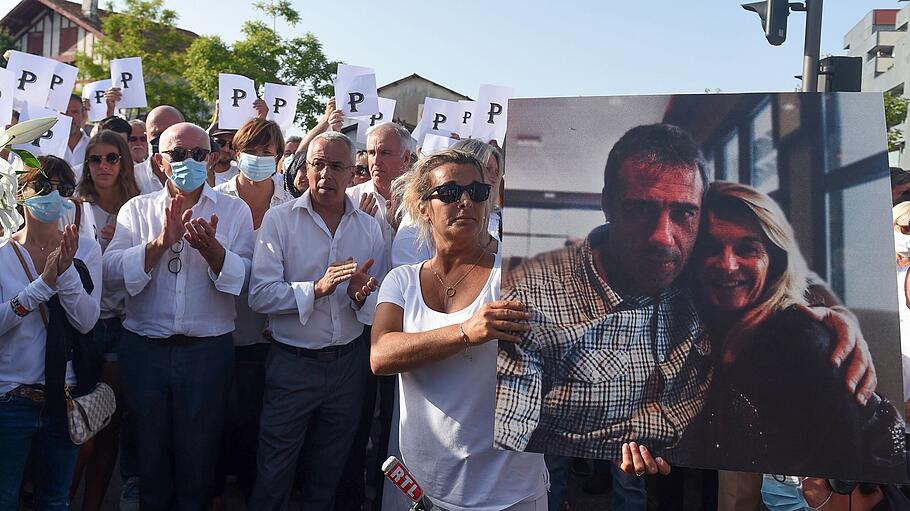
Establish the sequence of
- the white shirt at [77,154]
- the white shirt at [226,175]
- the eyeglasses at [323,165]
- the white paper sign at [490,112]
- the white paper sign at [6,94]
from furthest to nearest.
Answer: the white paper sign at [490,112] < the white shirt at [77,154] < the white paper sign at [6,94] < the white shirt at [226,175] < the eyeglasses at [323,165]

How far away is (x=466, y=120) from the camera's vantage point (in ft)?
27.8

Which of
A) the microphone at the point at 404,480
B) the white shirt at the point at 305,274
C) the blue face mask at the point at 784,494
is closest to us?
the microphone at the point at 404,480

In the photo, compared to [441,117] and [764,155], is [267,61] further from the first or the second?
[764,155]

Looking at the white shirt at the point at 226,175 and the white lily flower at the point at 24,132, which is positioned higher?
the white shirt at the point at 226,175

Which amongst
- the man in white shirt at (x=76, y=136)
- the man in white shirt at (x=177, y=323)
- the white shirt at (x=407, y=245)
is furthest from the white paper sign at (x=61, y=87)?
the white shirt at (x=407, y=245)

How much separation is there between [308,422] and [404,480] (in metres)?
1.71

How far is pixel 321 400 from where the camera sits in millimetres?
3906

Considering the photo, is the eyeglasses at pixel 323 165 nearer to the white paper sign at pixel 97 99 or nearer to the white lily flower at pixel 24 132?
the white lily flower at pixel 24 132

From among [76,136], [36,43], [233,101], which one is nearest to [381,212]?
[233,101]

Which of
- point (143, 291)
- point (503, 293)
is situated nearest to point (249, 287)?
point (143, 291)

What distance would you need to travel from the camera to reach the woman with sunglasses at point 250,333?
14.7ft

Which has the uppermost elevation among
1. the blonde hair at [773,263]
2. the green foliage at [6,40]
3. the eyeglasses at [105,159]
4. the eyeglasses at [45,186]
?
the green foliage at [6,40]

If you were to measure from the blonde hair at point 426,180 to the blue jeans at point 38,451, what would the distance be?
1.99m

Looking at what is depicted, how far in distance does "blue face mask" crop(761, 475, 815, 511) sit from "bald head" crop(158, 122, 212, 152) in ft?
10.6
